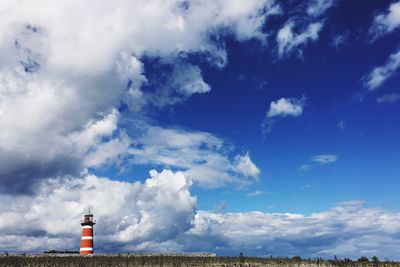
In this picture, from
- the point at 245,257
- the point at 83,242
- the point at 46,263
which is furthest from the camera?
the point at 83,242

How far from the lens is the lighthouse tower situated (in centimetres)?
6688

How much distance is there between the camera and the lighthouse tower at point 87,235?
6688 cm

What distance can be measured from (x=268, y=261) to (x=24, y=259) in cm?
2714

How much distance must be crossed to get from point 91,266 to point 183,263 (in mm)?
9902

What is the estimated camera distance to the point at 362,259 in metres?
49.2

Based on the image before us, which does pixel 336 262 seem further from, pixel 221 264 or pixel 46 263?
pixel 46 263

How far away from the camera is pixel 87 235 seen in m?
69.1

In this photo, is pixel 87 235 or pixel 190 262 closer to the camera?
pixel 190 262

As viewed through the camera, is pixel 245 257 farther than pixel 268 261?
Yes

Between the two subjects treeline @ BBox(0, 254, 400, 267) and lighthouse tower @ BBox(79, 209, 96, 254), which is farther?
lighthouse tower @ BBox(79, 209, 96, 254)

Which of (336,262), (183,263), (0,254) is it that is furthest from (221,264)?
(0,254)

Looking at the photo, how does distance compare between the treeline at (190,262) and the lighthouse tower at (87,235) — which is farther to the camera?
the lighthouse tower at (87,235)

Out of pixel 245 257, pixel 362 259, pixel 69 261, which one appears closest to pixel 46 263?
pixel 69 261

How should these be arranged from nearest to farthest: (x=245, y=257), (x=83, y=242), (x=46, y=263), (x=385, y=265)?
(x=385, y=265) < (x=46, y=263) < (x=245, y=257) < (x=83, y=242)
